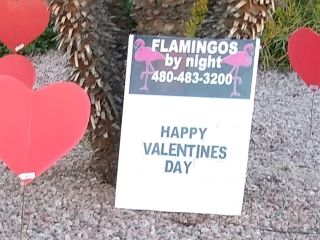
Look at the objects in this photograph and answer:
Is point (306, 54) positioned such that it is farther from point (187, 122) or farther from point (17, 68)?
point (17, 68)

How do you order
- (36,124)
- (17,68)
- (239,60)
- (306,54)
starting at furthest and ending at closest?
(306,54) → (17,68) → (239,60) → (36,124)

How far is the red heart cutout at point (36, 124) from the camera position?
3.21 m

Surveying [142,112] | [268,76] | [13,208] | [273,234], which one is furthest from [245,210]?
[268,76]

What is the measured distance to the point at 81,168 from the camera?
478 cm

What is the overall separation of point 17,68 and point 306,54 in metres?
1.61

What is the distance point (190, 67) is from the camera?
374cm

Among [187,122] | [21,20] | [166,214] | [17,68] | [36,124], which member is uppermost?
[21,20]

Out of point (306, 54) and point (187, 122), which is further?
point (306, 54)

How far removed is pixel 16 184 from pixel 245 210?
1.31 meters

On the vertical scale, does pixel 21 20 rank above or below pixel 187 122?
above

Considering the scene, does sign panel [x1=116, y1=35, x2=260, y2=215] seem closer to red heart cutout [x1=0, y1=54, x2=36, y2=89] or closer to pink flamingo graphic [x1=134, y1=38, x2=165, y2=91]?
pink flamingo graphic [x1=134, y1=38, x2=165, y2=91]

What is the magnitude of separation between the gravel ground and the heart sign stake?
2.12 ft

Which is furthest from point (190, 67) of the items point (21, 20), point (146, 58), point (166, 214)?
point (21, 20)

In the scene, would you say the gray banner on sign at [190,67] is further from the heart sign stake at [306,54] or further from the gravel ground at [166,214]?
the heart sign stake at [306,54]
